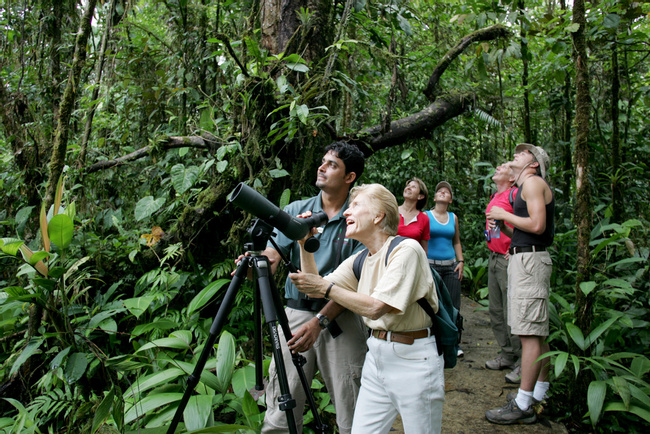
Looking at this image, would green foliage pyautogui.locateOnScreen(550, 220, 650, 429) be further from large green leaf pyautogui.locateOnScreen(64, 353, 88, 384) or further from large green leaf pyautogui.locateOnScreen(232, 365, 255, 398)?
large green leaf pyautogui.locateOnScreen(64, 353, 88, 384)

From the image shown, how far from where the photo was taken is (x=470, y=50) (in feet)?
23.5

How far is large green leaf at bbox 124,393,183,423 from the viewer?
6.57 feet

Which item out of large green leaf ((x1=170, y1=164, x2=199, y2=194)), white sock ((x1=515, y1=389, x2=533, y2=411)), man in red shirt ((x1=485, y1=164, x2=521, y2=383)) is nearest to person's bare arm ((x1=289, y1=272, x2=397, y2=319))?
white sock ((x1=515, y1=389, x2=533, y2=411))

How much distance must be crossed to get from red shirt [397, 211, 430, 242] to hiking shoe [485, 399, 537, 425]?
5.09 feet

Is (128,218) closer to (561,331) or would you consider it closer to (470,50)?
(561,331)

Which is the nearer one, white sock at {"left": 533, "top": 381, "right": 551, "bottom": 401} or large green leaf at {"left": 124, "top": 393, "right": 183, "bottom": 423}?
large green leaf at {"left": 124, "top": 393, "right": 183, "bottom": 423}

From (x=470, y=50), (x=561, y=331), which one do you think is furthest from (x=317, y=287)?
(x=470, y=50)

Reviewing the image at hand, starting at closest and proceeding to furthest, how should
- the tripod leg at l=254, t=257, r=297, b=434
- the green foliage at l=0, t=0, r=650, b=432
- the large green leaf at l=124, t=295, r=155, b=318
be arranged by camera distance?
the tripod leg at l=254, t=257, r=297, b=434
the green foliage at l=0, t=0, r=650, b=432
the large green leaf at l=124, t=295, r=155, b=318

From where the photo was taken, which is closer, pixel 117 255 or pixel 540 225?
pixel 540 225

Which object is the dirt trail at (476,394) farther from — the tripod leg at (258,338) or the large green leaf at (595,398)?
the tripod leg at (258,338)

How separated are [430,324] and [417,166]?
202 inches

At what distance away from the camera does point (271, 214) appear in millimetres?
1551

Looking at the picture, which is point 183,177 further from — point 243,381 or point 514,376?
point 514,376

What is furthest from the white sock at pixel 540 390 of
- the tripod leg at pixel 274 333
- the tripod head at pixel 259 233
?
the tripod head at pixel 259 233
